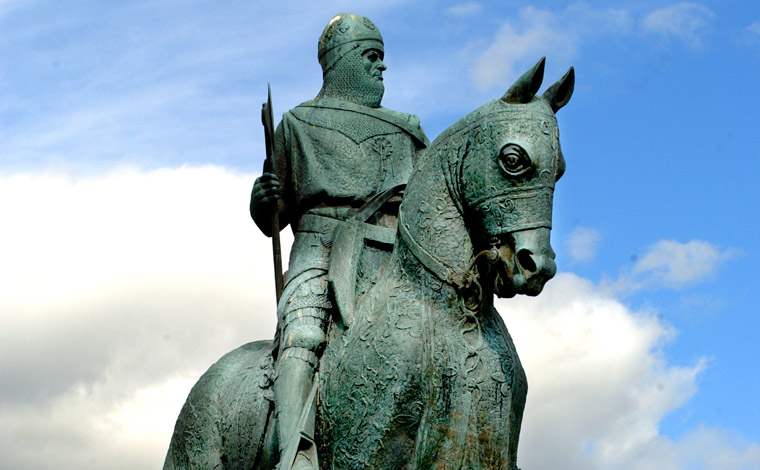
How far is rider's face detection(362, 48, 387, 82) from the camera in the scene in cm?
990

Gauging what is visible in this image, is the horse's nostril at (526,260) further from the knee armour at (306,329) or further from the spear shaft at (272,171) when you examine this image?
the spear shaft at (272,171)

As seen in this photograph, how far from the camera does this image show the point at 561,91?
830 cm

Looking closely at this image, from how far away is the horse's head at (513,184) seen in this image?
7609 millimetres

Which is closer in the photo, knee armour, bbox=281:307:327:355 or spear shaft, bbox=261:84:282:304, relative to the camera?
knee armour, bbox=281:307:327:355

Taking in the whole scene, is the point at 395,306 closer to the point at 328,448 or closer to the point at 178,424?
the point at 328,448

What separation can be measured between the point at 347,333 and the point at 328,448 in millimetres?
749

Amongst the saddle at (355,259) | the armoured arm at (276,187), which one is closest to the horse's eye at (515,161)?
the saddle at (355,259)

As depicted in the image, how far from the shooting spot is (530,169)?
769 centimetres

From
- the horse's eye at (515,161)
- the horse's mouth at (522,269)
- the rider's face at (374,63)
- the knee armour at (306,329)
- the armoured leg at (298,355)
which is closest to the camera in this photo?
the horse's mouth at (522,269)

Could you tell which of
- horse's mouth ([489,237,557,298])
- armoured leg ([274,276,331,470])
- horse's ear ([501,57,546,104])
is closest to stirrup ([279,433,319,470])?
armoured leg ([274,276,331,470])

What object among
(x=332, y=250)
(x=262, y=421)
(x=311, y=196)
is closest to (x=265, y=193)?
(x=311, y=196)

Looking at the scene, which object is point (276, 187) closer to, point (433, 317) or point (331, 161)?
point (331, 161)

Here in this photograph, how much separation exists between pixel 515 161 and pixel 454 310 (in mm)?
1029

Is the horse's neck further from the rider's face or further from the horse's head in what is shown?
the rider's face
